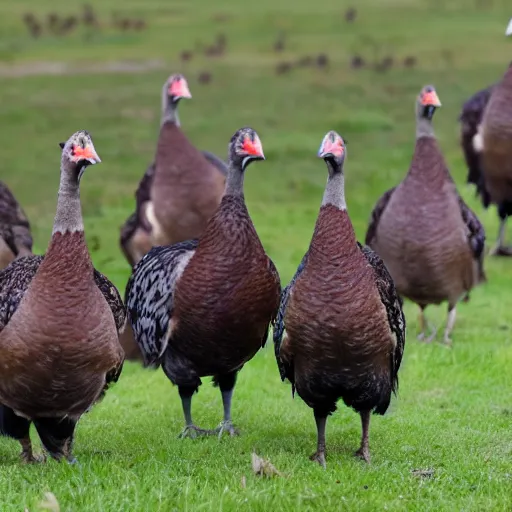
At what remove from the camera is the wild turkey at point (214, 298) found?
22.7ft

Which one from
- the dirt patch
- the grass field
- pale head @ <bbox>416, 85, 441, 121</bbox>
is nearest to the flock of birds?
the grass field

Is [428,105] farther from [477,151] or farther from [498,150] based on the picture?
[477,151]

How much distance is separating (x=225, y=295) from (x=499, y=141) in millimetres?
6502

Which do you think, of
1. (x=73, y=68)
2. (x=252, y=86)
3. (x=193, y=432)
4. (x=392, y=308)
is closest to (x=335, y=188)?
(x=392, y=308)

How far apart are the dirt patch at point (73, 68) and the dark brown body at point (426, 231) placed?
1594cm

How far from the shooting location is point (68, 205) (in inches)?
249

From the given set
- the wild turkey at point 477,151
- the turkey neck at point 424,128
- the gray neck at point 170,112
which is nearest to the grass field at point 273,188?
the wild turkey at point 477,151

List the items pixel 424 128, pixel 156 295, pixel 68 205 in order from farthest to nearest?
pixel 424 128, pixel 156 295, pixel 68 205

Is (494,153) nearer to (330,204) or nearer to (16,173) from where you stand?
(330,204)

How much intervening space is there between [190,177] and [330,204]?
446 cm

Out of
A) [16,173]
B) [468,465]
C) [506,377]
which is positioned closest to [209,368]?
[468,465]

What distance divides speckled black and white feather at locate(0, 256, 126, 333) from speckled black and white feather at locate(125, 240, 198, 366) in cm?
33

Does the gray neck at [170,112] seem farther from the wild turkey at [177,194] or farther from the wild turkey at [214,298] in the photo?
the wild turkey at [214,298]

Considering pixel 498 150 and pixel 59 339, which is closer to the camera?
pixel 59 339
